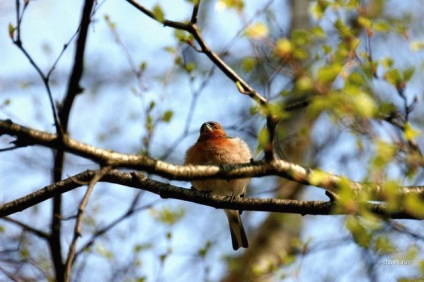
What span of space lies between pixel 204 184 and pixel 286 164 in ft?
11.1

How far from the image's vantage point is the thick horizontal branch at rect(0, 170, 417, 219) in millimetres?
4359

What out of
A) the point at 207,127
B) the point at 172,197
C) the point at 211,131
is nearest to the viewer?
the point at 172,197

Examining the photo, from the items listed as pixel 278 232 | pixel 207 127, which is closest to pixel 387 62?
pixel 207 127

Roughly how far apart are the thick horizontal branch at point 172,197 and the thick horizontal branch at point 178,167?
0.32 meters

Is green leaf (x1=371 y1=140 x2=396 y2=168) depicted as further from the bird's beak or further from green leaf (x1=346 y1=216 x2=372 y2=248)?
the bird's beak

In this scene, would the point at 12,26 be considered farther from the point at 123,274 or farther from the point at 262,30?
the point at 123,274

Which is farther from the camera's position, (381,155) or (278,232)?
(278,232)

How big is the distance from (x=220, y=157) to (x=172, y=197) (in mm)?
2724

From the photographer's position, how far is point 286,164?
13.6 ft

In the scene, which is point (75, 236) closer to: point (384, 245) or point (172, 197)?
point (172, 197)

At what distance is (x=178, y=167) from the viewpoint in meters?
4.04

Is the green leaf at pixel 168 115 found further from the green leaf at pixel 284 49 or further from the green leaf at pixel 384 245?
the green leaf at pixel 384 245

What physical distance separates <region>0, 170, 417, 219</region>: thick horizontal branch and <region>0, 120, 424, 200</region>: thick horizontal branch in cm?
32

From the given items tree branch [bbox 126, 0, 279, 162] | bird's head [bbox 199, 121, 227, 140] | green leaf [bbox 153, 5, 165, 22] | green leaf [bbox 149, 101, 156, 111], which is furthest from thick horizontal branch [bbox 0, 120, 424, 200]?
bird's head [bbox 199, 121, 227, 140]
